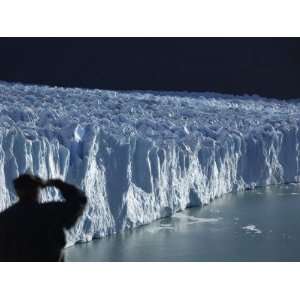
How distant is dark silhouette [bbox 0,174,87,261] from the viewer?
1526 millimetres

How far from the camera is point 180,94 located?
4.43 meters

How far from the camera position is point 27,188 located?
1.55 metres

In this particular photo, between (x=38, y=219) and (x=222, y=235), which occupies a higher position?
(x=38, y=219)

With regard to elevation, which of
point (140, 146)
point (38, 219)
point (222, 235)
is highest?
point (140, 146)

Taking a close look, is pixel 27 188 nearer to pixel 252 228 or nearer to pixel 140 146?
pixel 140 146

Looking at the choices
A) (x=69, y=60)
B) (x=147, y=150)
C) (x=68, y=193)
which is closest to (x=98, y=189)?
(x=147, y=150)

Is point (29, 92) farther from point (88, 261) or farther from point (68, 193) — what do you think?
point (68, 193)

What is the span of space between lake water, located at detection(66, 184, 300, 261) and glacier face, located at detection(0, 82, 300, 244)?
0.37 feet

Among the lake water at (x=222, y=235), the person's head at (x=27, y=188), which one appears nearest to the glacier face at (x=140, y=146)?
the lake water at (x=222, y=235)

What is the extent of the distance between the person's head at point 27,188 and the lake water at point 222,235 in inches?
69.0

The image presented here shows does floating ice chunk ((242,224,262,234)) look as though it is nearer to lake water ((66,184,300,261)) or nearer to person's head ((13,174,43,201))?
lake water ((66,184,300,261))

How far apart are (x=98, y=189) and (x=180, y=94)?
1.13 m

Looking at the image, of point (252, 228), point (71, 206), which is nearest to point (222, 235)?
point (252, 228)

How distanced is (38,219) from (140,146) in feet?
8.15
